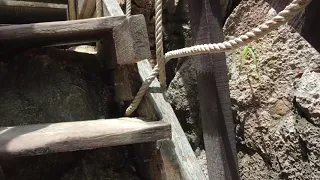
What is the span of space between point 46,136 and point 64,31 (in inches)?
14.4

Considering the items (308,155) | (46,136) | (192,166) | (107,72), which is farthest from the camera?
(308,155)

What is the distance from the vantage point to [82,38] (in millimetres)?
1309

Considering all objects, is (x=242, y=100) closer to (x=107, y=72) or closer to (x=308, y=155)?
(x=308, y=155)

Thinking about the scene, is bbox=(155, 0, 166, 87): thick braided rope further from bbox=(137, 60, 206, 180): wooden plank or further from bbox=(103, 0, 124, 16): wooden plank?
bbox=(103, 0, 124, 16): wooden plank

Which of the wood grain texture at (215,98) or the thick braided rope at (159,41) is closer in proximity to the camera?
the thick braided rope at (159,41)

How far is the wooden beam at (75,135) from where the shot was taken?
89cm

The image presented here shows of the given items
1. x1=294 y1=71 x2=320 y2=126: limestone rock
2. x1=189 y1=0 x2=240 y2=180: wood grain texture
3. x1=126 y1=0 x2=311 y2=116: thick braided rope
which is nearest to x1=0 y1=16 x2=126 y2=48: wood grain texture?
x1=126 y1=0 x2=311 y2=116: thick braided rope

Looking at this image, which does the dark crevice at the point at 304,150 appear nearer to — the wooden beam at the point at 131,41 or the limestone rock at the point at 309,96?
the limestone rock at the point at 309,96

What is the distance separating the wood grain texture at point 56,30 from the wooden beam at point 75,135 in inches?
11.5

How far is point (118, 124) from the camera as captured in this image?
1062mm

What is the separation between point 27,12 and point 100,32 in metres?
0.88

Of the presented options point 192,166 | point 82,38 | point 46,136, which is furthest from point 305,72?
point 46,136

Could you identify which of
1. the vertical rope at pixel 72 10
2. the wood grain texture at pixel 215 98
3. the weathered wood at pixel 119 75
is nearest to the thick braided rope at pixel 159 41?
the weathered wood at pixel 119 75

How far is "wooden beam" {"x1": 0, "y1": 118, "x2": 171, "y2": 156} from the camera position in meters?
0.89
